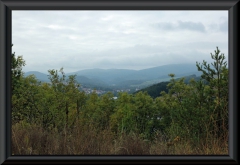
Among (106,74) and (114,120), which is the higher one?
(106,74)

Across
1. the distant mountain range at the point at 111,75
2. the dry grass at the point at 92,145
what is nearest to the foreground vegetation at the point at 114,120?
the dry grass at the point at 92,145

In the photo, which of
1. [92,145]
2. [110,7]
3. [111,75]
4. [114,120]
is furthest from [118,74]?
[110,7]

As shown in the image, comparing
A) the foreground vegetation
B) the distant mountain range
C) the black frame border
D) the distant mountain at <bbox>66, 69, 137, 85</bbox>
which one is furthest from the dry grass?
the distant mountain at <bbox>66, 69, 137, 85</bbox>

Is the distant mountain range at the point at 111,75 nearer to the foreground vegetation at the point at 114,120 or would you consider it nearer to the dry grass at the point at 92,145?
the foreground vegetation at the point at 114,120

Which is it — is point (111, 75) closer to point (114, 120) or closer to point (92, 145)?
point (114, 120)

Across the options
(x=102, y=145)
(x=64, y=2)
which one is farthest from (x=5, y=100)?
(x=102, y=145)

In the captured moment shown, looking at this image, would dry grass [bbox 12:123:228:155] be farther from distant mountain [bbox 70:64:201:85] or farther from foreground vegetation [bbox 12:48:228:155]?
distant mountain [bbox 70:64:201:85]
